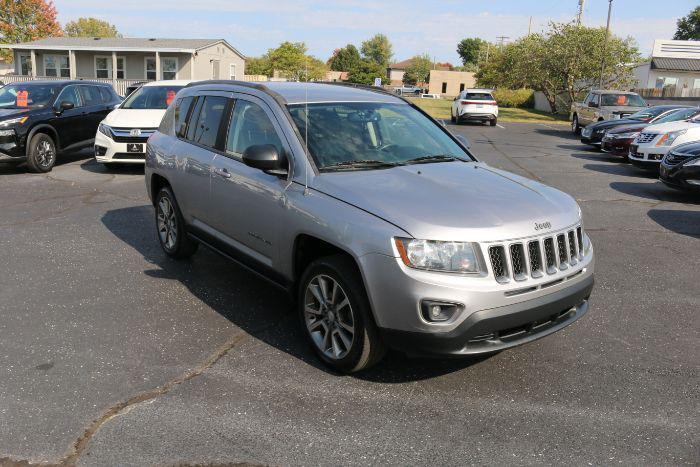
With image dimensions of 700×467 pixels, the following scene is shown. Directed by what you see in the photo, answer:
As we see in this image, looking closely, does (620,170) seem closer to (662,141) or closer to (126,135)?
(662,141)

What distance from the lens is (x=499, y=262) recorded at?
11.5ft

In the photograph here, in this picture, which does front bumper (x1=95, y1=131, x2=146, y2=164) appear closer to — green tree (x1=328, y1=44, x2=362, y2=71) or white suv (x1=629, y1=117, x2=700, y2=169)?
white suv (x1=629, y1=117, x2=700, y2=169)

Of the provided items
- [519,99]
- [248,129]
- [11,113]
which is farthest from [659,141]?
[519,99]

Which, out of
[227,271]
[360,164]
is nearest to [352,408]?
[360,164]

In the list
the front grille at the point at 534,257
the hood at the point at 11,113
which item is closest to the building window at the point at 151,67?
the hood at the point at 11,113

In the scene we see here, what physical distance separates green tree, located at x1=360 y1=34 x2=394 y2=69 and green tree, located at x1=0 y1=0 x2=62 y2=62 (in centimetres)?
8595

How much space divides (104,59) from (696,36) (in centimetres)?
7118

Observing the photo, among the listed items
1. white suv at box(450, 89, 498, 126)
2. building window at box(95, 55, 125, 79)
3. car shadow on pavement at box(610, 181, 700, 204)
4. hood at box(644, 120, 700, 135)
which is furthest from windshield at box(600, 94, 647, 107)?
building window at box(95, 55, 125, 79)

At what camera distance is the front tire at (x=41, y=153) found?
11.8 m

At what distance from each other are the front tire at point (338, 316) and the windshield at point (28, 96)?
34.4ft

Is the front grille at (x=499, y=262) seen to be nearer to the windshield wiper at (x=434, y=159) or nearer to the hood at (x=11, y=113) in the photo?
the windshield wiper at (x=434, y=159)

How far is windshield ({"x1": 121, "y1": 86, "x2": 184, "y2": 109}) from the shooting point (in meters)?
12.6

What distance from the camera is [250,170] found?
4711 millimetres

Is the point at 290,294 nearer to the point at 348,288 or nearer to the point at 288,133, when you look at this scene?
the point at 348,288
